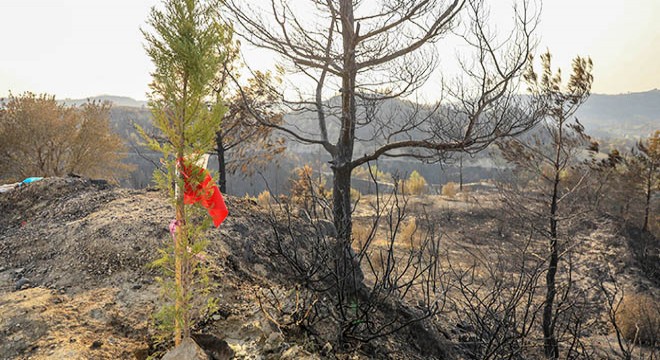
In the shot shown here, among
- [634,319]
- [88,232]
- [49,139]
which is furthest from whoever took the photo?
[49,139]

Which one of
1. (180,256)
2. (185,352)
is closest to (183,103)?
(180,256)

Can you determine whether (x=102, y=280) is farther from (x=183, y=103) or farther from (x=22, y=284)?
(x=183, y=103)

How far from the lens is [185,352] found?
2.35 m

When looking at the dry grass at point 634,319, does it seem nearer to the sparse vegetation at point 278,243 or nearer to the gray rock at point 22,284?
the sparse vegetation at point 278,243

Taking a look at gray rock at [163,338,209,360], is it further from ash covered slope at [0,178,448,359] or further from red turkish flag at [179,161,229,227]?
red turkish flag at [179,161,229,227]

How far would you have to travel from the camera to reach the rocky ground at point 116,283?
282 cm

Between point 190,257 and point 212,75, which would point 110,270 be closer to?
point 190,257

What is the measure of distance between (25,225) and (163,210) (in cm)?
236

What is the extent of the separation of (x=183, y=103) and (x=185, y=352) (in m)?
1.71

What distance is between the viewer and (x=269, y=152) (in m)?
11.4

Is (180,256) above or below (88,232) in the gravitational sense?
above

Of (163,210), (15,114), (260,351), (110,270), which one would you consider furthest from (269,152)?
(15,114)

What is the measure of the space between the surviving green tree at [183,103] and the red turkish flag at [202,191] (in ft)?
0.13

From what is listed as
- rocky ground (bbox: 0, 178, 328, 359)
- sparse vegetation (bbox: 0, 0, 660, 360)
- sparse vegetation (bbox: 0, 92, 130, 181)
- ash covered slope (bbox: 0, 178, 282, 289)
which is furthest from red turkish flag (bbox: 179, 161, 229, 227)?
sparse vegetation (bbox: 0, 92, 130, 181)
